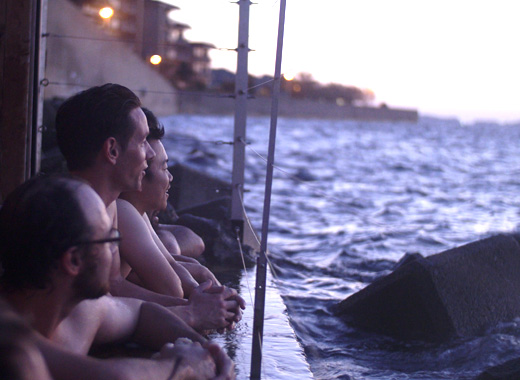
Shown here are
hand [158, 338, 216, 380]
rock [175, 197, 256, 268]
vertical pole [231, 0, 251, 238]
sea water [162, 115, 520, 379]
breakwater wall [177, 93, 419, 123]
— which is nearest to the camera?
hand [158, 338, 216, 380]

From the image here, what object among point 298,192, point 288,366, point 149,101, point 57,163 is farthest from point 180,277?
point 149,101

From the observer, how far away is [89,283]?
135cm

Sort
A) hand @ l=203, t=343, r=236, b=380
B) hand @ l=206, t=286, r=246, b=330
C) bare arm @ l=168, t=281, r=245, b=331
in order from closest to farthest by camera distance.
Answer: hand @ l=203, t=343, r=236, b=380 < bare arm @ l=168, t=281, r=245, b=331 < hand @ l=206, t=286, r=246, b=330

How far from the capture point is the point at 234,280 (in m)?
3.49

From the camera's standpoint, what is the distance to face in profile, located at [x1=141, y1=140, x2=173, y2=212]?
2501mm

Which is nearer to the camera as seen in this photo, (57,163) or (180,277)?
(180,277)

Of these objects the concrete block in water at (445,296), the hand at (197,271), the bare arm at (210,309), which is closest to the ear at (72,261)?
the bare arm at (210,309)

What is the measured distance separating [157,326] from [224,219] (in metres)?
2.45

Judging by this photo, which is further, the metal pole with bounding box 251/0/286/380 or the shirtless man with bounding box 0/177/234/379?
the metal pole with bounding box 251/0/286/380

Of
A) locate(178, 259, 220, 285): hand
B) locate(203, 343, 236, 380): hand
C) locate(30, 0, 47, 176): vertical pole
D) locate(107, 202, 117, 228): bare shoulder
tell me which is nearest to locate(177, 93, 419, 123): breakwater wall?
locate(30, 0, 47, 176): vertical pole

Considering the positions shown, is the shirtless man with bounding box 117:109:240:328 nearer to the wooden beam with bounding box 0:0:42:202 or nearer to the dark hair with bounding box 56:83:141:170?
the dark hair with bounding box 56:83:141:170

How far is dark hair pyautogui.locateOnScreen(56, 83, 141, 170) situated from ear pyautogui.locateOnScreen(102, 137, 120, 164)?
0.01 meters

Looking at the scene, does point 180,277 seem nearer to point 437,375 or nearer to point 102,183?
point 102,183

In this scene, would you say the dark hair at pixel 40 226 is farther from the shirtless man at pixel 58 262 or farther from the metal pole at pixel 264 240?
the metal pole at pixel 264 240
